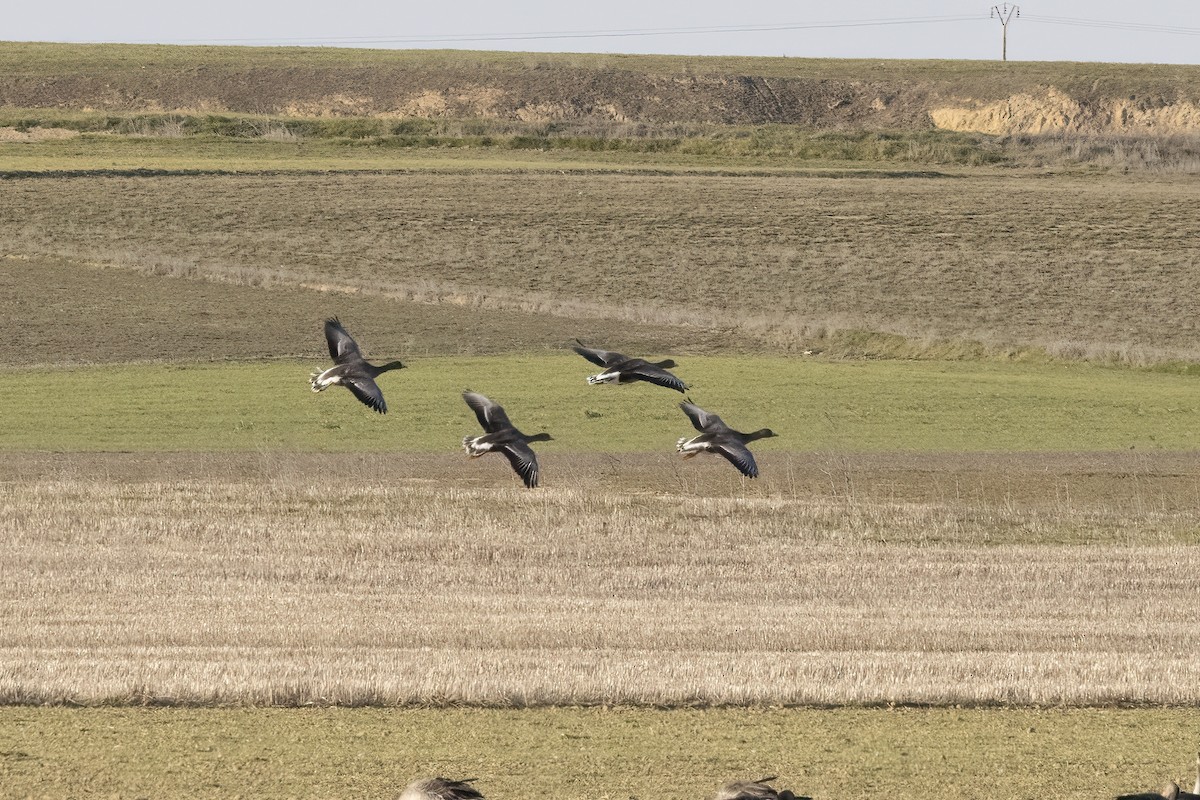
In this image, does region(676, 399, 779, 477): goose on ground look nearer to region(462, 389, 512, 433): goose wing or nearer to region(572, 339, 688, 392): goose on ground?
region(572, 339, 688, 392): goose on ground

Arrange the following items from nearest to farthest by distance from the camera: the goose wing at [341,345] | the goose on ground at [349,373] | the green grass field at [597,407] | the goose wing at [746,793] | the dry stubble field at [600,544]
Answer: the goose wing at [746,793] < the goose on ground at [349,373] < the goose wing at [341,345] < the dry stubble field at [600,544] < the green grass field at [597,407]

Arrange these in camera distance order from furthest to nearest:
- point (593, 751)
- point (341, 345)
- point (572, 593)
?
1. point (572, 593)
2. point (593, 751)
3. point (341, 345)

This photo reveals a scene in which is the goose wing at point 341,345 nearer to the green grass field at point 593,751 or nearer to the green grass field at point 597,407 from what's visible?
the green grass field at point 593,751

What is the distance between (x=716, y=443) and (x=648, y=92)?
382ft

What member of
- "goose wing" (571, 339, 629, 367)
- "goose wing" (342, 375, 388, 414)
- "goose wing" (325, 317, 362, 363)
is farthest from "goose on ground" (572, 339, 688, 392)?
"goose wing" (325, 317, 362, 363)

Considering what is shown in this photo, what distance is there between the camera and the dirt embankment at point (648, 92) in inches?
4646

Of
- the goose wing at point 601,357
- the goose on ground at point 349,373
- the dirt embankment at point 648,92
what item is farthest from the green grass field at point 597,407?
the dirt embankment at point 648,92

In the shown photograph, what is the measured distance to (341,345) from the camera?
9969 millimetres

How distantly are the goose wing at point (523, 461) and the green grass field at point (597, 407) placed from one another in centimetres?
2706

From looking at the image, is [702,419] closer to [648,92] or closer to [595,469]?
[595,469]

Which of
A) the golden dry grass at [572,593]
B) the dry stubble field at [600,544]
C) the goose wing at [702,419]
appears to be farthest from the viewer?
the golden dry grass at [572,593]

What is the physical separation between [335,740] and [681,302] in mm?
40991

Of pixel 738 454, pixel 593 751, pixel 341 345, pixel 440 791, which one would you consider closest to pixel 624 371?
pixel 738 454

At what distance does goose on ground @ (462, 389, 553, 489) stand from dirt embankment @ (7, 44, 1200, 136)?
108 metres
